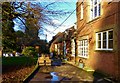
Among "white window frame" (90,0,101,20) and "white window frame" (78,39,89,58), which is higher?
"white window frame" (90,0,101,20)

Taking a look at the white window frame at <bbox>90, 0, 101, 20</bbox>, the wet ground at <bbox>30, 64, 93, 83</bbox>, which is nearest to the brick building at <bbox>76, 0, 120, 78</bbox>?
the white window frame at <bbox>90, 0, 101, 20</bbox>

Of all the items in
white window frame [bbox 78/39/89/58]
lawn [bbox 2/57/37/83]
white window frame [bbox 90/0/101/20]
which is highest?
white window frame [bbox 90/0/101/20]

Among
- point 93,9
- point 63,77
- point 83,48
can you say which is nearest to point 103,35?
point 93,9

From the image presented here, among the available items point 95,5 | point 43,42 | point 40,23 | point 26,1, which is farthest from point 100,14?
point 43,42

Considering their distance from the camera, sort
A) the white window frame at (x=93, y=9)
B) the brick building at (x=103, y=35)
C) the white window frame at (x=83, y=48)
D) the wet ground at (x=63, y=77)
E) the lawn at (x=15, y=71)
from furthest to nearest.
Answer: the white window frame at (x=83, y=48) → the white window frame at (x=93, y=9) → the brick building at (x=103, y=35) → the wet ground at (x=63, y=77) → the lawn at (x=15, y=71)

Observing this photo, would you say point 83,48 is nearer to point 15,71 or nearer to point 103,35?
point 103,35

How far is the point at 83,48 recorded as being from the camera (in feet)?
70.7

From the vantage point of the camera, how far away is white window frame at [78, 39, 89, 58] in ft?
67.2

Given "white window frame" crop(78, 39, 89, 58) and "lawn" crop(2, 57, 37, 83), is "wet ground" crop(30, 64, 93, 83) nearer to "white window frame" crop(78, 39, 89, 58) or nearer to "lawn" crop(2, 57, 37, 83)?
"lawn" crop(2, 57, 37, 83)

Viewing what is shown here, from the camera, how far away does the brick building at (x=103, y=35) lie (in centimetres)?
1315

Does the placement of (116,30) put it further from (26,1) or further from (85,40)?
(85,40)

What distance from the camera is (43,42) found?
49.0 metres

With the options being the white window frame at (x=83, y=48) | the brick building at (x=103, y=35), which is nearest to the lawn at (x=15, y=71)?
the white window frame at (x=83, y=48)

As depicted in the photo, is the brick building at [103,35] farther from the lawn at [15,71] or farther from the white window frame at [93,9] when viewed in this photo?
the lawn at [15,71]
